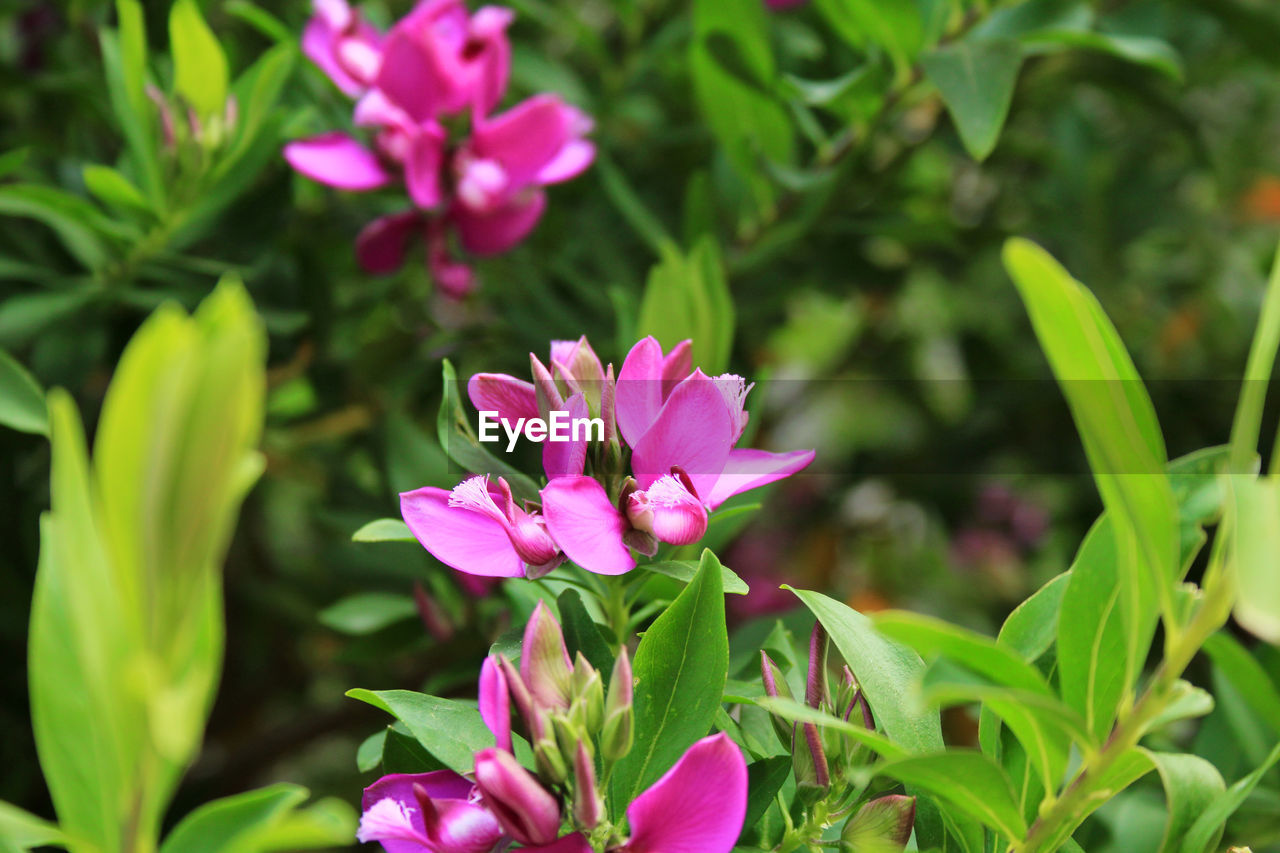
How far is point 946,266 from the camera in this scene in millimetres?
1123

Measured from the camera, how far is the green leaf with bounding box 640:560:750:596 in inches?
15.2

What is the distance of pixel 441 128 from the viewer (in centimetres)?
67

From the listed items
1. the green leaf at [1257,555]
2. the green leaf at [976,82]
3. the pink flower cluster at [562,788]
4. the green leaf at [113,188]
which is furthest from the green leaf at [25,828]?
the green leaf at [976,82]

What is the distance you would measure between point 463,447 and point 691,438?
0.10 meters

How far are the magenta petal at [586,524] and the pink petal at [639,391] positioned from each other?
0.10 feet

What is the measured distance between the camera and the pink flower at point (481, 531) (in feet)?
1.29

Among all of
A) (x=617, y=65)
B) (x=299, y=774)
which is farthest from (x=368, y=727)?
(x=617, y=65)

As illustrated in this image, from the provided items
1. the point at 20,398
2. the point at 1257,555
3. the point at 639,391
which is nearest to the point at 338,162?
the point at 20,398

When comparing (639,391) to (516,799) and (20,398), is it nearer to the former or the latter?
(516,799)

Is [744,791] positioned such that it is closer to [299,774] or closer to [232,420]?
[232,420]

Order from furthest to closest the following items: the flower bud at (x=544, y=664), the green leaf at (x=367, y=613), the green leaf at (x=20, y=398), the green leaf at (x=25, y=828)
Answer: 1. the green leaf at (x=367, y=613)
2. the green leaf at (x=20, y=398)
3. the flower bud at (x=544, y=664)
4. the green leaf at (x=25, y=828)

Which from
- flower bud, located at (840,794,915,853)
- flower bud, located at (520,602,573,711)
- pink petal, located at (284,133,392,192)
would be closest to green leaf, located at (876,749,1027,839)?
flower bud, located at (840,794,915,853)

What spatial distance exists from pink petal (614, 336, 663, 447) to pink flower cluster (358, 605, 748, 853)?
10 centimetres

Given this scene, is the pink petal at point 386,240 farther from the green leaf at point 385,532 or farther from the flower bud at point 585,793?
the flower bud at point 585,793
